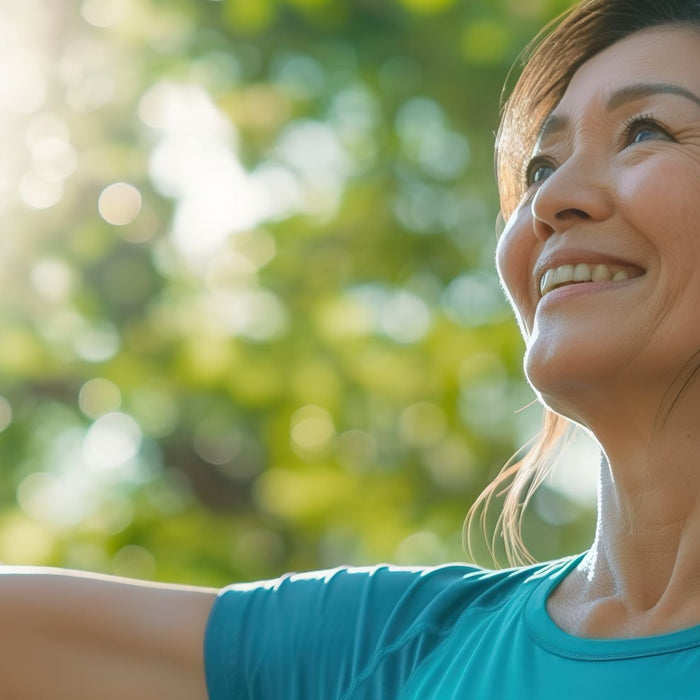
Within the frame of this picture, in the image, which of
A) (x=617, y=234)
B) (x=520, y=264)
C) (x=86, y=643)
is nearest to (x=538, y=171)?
(x=520, y=264)

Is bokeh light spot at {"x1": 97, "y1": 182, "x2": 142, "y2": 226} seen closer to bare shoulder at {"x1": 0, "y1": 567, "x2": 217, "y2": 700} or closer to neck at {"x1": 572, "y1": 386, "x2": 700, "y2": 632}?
bare shoulder at {"x1": 0, "y1": 567, "x2": 217, "y2": 700}

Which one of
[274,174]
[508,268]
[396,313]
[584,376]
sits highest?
[274,174]

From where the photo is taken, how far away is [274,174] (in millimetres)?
4957

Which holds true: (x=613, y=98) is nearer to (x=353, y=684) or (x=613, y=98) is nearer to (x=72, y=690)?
(x=353, y=684)

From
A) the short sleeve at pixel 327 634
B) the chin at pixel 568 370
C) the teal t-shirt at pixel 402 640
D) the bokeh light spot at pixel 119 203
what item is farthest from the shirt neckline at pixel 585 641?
the bokeh light spot at pixel 119 203

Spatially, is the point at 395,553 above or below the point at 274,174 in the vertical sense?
below

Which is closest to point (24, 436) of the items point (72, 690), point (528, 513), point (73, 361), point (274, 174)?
point (73, 361)

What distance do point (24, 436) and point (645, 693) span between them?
454cm

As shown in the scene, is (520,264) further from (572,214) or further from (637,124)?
(637,124)

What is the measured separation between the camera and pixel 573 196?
1407 millimetres

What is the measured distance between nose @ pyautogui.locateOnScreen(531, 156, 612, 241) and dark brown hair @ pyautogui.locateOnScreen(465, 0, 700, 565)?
0.91 ft

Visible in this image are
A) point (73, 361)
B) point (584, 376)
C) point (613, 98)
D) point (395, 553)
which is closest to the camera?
point (584, 376)

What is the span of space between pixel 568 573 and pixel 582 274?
37 cm

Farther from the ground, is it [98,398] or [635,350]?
[98,398]
